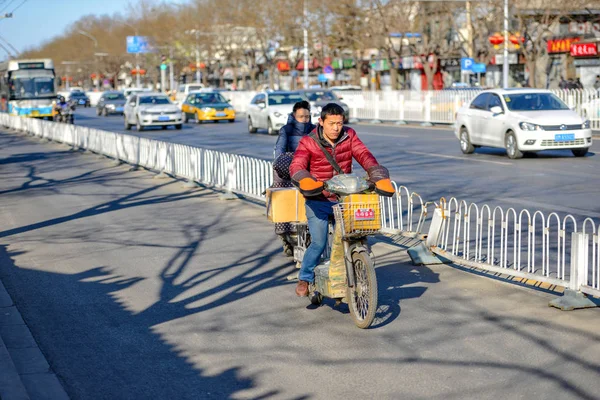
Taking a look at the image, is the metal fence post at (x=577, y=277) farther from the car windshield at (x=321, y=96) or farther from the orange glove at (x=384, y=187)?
the car windshield at (x=321, y=96)

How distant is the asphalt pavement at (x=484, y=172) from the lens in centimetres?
1457

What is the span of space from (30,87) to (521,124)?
120 feet

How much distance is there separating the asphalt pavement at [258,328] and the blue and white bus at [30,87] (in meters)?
41.2

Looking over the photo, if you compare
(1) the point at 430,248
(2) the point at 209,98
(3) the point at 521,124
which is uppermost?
(2) the point at 209,98

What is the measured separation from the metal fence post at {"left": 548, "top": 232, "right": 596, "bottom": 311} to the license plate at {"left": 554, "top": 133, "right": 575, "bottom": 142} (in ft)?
45.8

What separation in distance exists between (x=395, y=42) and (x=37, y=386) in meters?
68.1

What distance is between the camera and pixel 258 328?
289 inches

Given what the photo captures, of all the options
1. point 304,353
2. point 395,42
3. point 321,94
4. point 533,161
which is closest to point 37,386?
point 304,353

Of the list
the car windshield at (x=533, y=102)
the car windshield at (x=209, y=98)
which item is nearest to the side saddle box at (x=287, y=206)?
the car windshield at (x=533, y=102)

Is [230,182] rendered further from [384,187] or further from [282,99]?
[282,99]

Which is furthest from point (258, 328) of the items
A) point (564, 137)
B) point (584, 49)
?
point (584, 49)

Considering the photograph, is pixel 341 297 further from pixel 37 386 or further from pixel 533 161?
pixel 533 161

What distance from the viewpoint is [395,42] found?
72125mm

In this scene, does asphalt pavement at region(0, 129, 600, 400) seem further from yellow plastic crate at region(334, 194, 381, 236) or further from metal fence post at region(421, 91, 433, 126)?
metal fence post at region(421, 91, 433, 126)
